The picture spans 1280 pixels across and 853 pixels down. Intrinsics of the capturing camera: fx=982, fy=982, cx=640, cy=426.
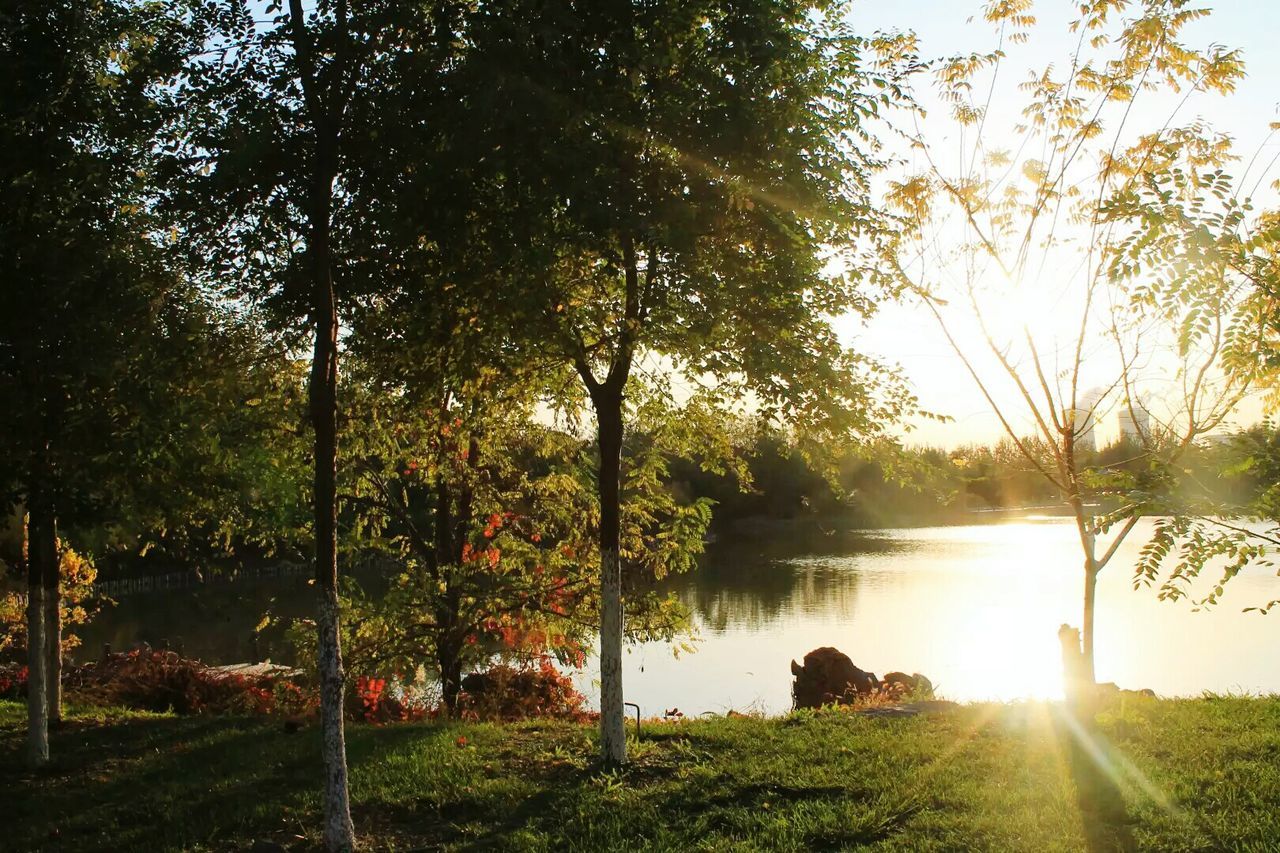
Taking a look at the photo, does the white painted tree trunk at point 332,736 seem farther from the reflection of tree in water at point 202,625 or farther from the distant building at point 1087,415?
the reflection of tree in water at point 202,625

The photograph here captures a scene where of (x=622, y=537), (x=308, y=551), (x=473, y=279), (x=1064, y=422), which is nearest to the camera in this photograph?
(x=473, y=279)

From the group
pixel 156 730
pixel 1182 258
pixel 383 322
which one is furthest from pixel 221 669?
pixel 1182 258

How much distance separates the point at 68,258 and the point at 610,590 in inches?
230

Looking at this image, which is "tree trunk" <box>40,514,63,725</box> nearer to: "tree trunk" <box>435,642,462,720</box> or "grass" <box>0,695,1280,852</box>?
"grass" <box>0,695,1280,852</box>

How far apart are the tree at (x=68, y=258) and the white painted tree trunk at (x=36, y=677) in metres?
0.01

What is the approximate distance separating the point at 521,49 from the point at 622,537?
7.11 metres

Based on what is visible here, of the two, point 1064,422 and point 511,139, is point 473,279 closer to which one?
point 511,139

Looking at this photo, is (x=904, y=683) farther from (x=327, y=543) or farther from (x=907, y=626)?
(x=327, y=543)

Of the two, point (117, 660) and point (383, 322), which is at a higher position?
point (383, 322)

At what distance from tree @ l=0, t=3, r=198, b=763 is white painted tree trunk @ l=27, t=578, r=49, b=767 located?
1 centimetres

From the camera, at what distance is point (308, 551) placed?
14.1 metres

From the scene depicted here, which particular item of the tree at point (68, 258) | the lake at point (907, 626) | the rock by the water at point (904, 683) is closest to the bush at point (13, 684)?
the lake at point (907, 626)

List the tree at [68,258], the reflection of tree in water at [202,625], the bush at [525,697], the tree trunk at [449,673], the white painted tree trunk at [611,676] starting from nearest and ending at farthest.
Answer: the tree at [68,258]
the white painted tree trunk at [611,676]
the tree trunk at [449,673]
the bush at [525,697]
the reflection of tree in water at [202,625]

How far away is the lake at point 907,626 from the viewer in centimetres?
2177
